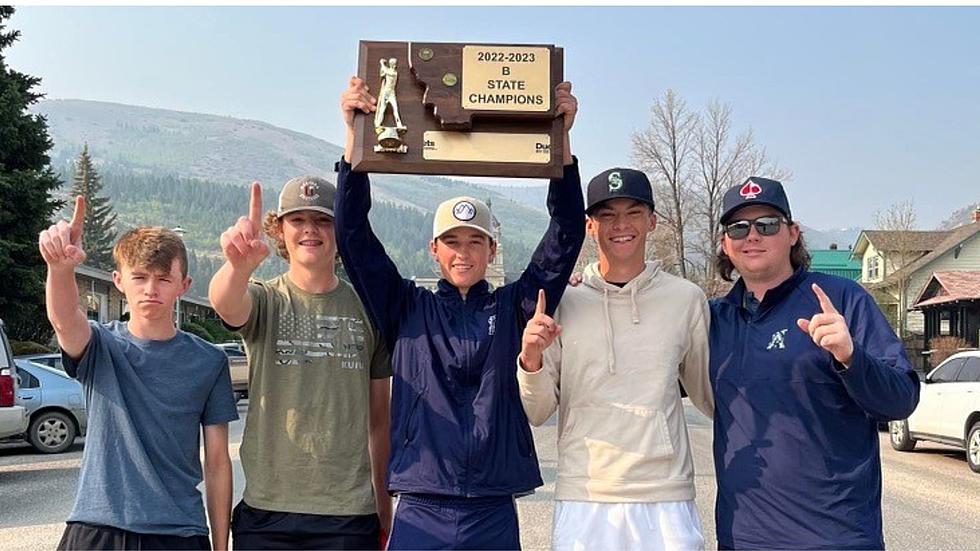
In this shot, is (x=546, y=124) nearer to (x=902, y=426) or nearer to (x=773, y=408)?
→ (x=773, y=408)

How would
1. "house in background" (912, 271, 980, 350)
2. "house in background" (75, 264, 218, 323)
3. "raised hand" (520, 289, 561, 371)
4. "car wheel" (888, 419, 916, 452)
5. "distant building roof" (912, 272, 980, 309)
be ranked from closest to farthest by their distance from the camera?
1. "raised hand" (520, 289, 561, 371)
2. "car wheel" (888, 419, 916, 452)
3. "distant building roof" (912, 272, 980, 309)
4. "house in background" (912, 271, 980, 350)
5. "house in background" (75, 264, 218, 323)

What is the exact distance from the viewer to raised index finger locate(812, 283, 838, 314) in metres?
3.55

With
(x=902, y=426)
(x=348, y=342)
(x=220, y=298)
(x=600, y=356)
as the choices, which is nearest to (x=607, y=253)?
(x=600, y=356)

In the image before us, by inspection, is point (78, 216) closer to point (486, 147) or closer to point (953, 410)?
point (486, 147)

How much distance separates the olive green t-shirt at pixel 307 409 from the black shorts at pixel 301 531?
0.12 feet

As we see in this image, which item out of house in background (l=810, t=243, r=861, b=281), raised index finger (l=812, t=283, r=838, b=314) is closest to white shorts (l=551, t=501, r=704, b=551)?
raised index finger (l=812, t=283, r=838, b=314)

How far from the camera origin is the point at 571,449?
13.2 ft

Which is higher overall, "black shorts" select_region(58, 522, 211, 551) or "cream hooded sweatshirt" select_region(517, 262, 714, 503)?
"cream hooded sweatshirt" select_region(517, 262, 714, 503)

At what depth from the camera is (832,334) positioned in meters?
3.43

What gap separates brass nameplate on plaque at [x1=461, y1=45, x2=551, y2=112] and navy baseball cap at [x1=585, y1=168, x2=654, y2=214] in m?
0.59

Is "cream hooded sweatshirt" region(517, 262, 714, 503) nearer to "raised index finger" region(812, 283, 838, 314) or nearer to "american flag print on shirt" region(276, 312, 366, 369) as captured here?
"raised index finger" region(812, 283, 838, 314)

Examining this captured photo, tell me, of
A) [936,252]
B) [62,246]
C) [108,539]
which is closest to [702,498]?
[108,539]

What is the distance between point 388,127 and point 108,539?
6.55 ft

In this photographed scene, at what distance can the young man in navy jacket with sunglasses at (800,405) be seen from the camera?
3.63 meters
